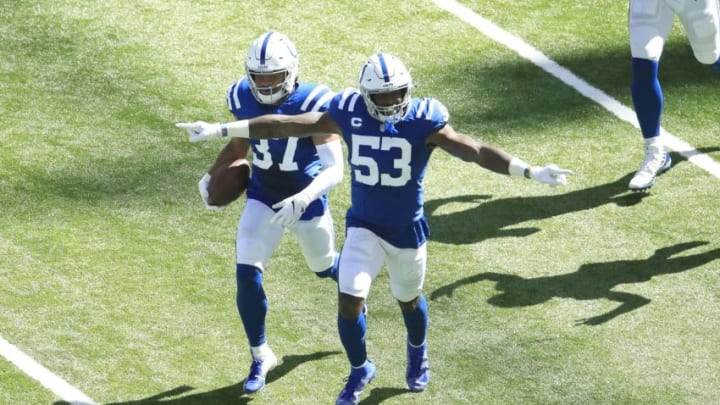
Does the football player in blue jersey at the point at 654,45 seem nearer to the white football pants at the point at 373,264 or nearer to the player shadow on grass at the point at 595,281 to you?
the player shadow on grass at the point at 595,281

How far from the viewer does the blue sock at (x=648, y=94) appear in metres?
9.50

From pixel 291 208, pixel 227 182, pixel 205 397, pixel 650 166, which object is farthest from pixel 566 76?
pixel 205 397

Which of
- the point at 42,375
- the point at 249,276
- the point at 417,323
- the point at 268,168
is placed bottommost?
the point at 42,375

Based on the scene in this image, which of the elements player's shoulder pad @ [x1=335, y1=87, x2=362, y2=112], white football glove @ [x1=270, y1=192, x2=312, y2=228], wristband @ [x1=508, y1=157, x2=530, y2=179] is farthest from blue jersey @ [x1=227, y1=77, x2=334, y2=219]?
wristband @ [x1=508, y1=157, x2=530, y2=179]

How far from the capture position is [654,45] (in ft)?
31.0

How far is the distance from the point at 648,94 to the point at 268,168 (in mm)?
3113

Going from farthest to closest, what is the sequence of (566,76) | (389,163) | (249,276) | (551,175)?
(566,76) → (249,276) → (389,163) → (551,175)

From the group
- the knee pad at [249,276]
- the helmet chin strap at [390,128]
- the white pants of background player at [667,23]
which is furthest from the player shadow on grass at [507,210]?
the helmet chin strap at [390,128]

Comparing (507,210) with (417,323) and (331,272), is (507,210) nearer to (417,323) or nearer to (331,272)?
(331,272)

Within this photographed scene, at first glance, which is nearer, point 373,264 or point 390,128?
point 390,128

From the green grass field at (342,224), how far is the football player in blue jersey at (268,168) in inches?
19.3

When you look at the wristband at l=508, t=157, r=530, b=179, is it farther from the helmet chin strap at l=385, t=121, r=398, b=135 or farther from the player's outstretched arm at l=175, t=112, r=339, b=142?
the player's outstretched arm at l=175, t=112, r=339, b=142

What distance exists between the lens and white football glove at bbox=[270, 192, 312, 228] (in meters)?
7.07

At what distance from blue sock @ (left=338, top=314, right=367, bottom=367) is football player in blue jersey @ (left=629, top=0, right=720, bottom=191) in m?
2.88
